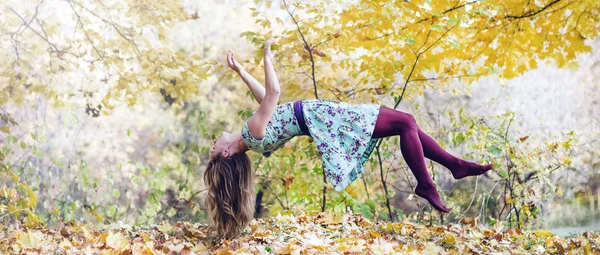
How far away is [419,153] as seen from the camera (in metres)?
2.67

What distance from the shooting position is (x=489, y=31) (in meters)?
4.63

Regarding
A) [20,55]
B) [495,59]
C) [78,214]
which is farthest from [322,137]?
[78,214]

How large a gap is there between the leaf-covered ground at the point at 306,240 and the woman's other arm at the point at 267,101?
1.67 ft

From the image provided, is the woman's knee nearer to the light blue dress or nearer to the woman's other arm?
the light blue dress

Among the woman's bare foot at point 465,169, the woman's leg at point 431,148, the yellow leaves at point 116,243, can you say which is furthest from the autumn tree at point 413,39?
the yellow leaves at point 116,243

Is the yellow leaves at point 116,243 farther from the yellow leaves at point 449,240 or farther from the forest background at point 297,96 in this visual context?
the forest background at point 297,96

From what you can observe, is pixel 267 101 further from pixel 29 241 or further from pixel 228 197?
pixel 29 241

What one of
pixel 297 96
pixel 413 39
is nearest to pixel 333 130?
pixel 413 39

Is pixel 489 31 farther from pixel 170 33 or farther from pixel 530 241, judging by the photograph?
pixel 170 33

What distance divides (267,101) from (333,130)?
1.47ft

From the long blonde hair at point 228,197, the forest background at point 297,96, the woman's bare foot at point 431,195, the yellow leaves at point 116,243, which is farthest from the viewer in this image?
the forest background at point 297,96

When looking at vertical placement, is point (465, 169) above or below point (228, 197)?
above

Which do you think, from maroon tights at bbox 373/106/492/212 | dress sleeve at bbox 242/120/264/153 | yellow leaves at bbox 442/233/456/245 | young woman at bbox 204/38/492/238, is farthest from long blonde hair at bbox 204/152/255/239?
yellow leaves at bbox 442/233/456/245

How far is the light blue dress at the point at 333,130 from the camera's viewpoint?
111 inches
